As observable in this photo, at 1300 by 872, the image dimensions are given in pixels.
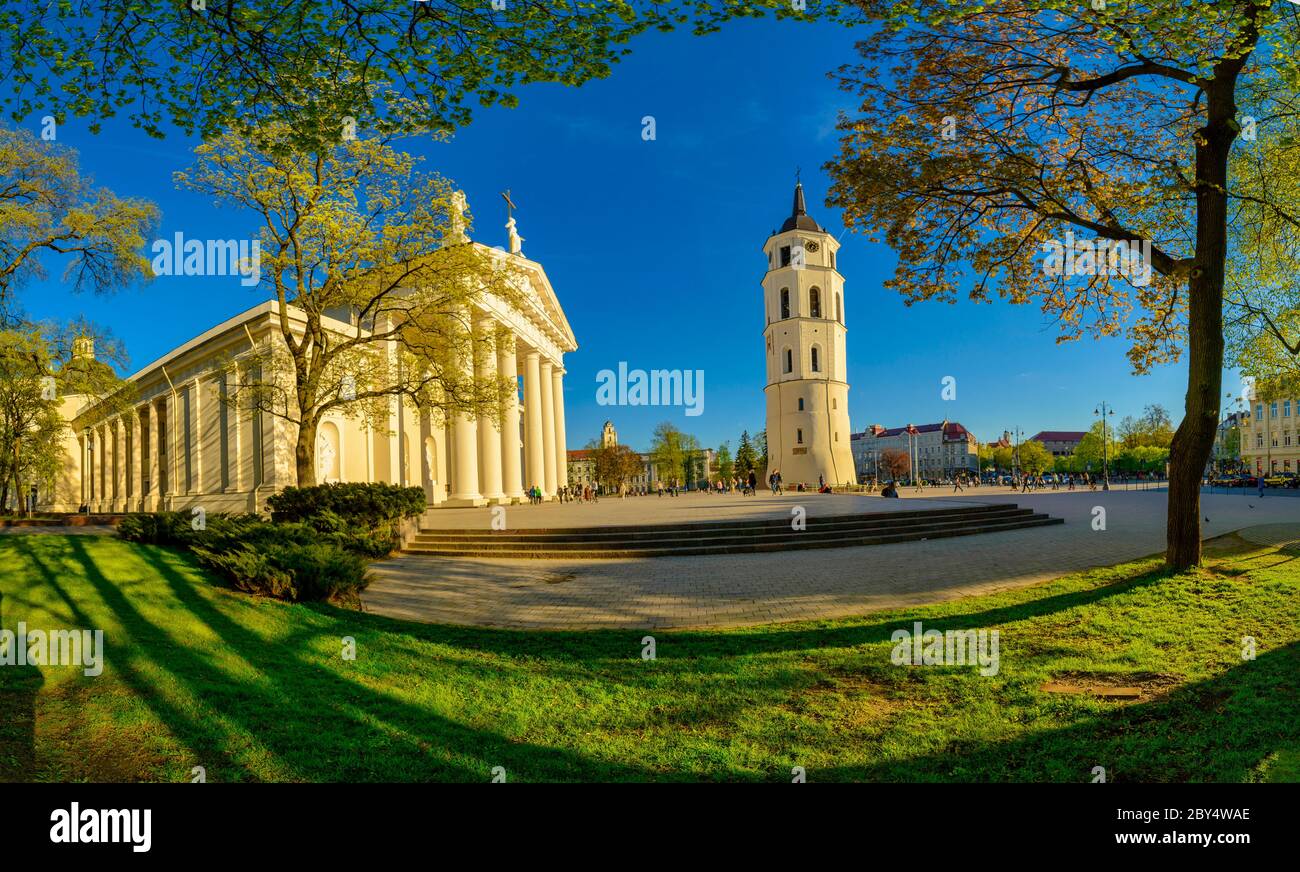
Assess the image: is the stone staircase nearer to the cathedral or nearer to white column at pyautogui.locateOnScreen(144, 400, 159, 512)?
the cathedral

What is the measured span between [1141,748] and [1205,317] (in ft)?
26.7

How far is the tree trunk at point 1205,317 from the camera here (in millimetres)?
9141

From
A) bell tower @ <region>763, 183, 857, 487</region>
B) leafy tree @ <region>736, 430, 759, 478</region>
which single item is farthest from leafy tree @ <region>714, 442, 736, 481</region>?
bell tower @ <region>763, 183, 857, 487</region>

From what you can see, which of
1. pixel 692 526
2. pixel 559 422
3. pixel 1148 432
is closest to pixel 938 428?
pixel 1148 432

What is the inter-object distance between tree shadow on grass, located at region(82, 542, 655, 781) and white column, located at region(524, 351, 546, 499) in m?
40.9

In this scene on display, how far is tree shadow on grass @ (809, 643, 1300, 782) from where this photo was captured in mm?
3943

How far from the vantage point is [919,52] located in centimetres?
902

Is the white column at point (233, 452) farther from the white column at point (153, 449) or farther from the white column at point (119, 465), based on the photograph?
the white column at point (119, 465)

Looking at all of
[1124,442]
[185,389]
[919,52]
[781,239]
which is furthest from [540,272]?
[1124,442]

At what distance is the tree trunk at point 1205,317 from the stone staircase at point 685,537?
8.48m

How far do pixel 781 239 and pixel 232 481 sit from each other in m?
60.6

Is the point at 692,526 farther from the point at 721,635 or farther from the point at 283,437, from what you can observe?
the point at 283,437
